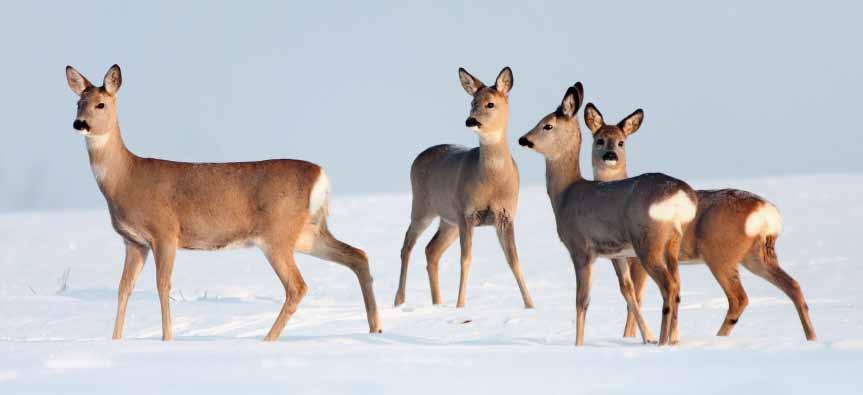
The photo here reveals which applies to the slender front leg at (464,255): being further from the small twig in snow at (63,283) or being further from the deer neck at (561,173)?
the small twig in snow at (63,283)

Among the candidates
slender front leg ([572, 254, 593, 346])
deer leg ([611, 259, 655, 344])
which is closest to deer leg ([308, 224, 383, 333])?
slender front leg ([572, 254, 593, 346])

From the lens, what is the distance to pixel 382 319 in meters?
12.3

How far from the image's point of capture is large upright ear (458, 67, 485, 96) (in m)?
13.1

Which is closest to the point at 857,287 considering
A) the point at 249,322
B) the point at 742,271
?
A: the point at 742,271

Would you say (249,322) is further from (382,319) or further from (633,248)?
(633,248)

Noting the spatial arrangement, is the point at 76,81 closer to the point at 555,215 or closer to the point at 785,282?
the point at 555,215

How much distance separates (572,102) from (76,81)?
12.6ft

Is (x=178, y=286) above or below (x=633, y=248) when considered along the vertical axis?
below

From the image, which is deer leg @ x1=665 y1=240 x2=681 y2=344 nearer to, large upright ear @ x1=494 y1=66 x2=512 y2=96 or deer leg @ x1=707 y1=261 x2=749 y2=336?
deer leg @ x1=707 y1=261 x2=749 y2=336

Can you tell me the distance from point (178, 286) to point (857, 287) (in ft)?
26.1

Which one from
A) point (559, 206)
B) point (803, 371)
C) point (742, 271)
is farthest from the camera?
point (742, 271)

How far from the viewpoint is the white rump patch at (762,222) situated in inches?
397

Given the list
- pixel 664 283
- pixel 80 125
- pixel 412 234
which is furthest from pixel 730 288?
pixel 412 234

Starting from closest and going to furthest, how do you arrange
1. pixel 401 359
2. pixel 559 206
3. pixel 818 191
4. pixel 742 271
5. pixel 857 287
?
pixel 401 359, pixel 559 206, pixel 857 287, pixel 742 271, pixel 818 191
